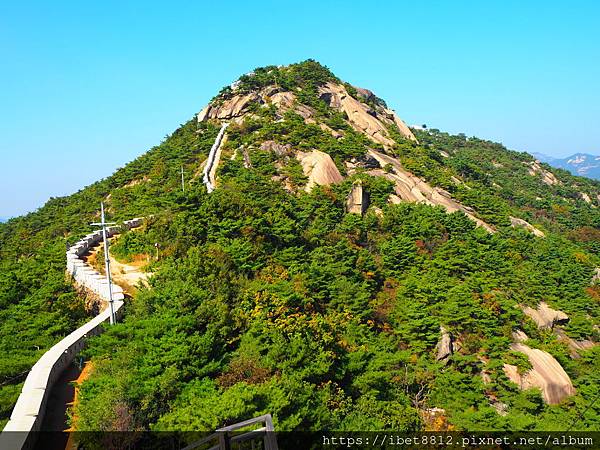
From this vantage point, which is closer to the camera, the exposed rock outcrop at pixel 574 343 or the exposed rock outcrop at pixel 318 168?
the exposed rock outcrop at pixel 574 343

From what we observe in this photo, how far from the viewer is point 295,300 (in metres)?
17.7

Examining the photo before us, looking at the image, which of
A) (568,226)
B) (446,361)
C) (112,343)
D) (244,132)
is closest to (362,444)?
(112,343)

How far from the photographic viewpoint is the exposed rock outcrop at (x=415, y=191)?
4370 cm

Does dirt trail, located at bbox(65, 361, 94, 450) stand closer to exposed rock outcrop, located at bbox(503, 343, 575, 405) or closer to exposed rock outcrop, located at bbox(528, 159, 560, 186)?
exposed rock outcrop, located at bbox(503, 343, 575, 405)

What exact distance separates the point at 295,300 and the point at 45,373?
→ 9.30 metres

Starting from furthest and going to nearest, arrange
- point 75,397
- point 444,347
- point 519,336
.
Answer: point 519,336, point 444,347, point 75,397

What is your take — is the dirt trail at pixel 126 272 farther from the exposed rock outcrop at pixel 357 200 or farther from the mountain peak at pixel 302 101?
the mountain peak at pixel 302 101

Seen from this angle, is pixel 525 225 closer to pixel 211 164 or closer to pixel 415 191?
pixel 415 191

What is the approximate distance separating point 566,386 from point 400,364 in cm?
1059

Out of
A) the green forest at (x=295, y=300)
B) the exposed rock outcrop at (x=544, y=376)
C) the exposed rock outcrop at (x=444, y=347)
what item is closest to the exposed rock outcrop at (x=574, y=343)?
the green forest at (x=295, y=300)

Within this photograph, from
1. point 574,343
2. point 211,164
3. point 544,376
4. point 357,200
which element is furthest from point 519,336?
point 211,164

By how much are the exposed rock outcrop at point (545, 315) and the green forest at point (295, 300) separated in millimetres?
865

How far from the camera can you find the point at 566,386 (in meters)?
23.8

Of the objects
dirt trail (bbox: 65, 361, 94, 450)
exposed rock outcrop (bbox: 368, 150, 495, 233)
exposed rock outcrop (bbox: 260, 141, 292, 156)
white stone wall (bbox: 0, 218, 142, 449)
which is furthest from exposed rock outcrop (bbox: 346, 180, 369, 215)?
dirt trail (bbox: 65, 361, 94, 450)
